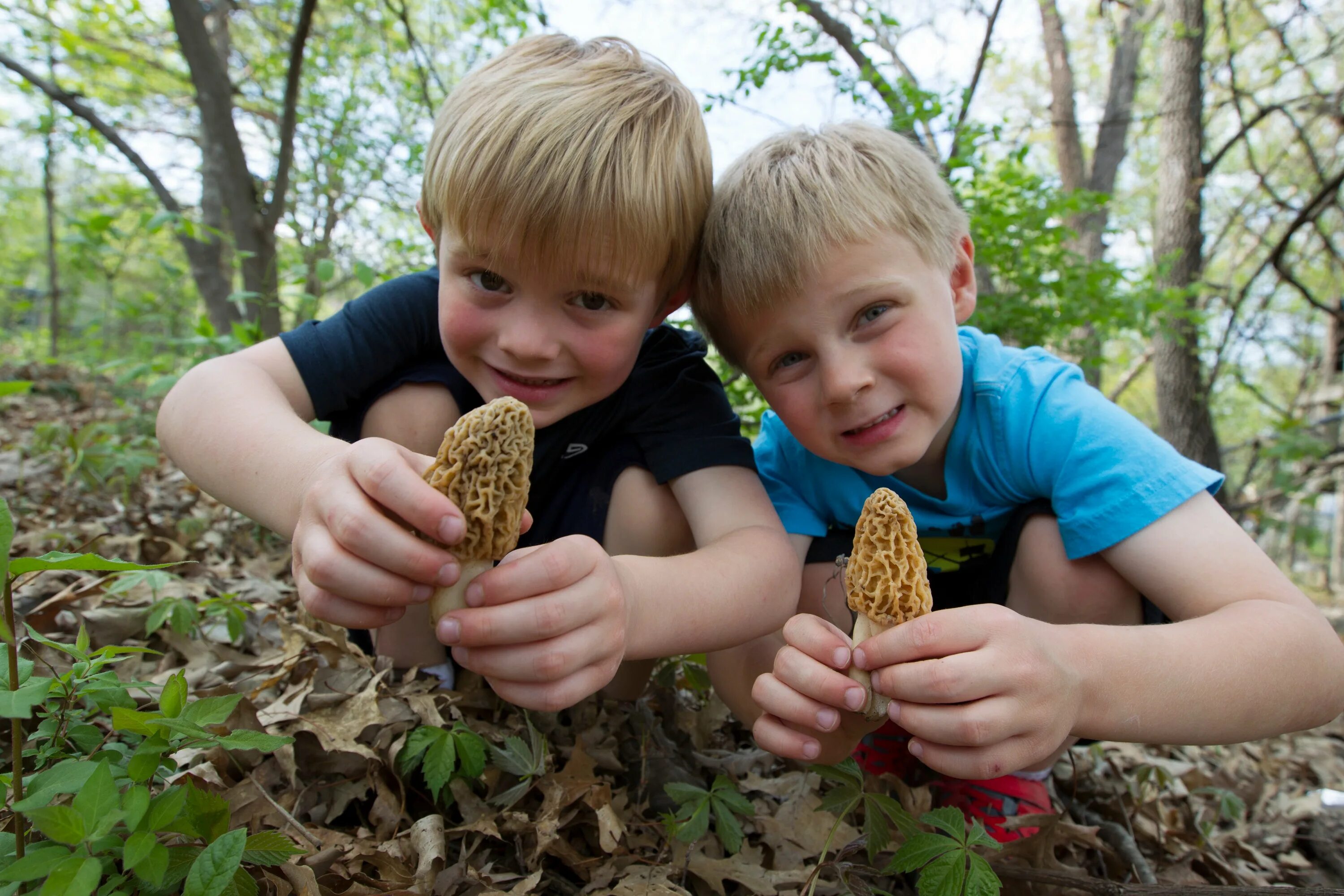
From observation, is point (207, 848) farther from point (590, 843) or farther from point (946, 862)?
point (946, 862)

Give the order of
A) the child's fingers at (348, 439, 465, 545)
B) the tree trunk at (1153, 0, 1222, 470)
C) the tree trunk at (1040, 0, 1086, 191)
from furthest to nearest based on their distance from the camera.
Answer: the tree trunk at (1040, 0, 1086, 191) < the tree trunk at (1153, 0, 1222, 470) < the child's fingers at (348, 439, 465, 545)

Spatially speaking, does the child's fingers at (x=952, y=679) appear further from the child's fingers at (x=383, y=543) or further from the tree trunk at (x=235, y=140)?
the tree trunk at (x=235, y=140)

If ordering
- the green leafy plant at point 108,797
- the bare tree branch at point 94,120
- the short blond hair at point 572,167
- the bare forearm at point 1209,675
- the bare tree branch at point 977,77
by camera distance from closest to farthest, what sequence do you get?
the green leafy plant at point 108,797 < the bare forearm at point 1209,675 < the short blond hair at point 572,167 < the bare tree branch at point 977,77 < the bare tree branch at point 94,120

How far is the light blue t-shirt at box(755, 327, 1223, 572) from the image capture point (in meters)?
1.66

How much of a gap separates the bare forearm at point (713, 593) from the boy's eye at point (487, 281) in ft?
2.21

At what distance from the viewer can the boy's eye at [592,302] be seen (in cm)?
174

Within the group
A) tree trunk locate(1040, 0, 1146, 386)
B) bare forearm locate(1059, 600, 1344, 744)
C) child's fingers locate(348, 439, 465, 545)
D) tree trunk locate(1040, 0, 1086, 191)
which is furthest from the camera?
tree trunk locate(1040, 0, 1086, 191)

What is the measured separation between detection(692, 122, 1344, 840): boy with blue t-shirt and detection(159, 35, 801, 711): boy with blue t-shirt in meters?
0.21

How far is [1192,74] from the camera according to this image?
5.61 meters

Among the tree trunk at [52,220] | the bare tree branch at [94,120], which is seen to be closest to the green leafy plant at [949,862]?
the bare tree branch at [94,120]

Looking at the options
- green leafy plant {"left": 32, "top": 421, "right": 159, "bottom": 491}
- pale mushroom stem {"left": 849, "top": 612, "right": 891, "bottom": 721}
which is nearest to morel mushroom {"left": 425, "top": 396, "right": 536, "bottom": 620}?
pale mushroom stem {"left": 849, "top": 612, "right": 891, "bottom": 721}

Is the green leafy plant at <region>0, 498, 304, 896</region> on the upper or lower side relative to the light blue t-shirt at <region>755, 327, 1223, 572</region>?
lower

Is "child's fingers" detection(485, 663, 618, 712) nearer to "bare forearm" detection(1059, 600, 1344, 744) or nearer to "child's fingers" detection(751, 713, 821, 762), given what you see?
"child's fingers" detection(751, 713, 821, 762)

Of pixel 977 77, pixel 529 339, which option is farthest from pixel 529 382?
pixel 977 77
